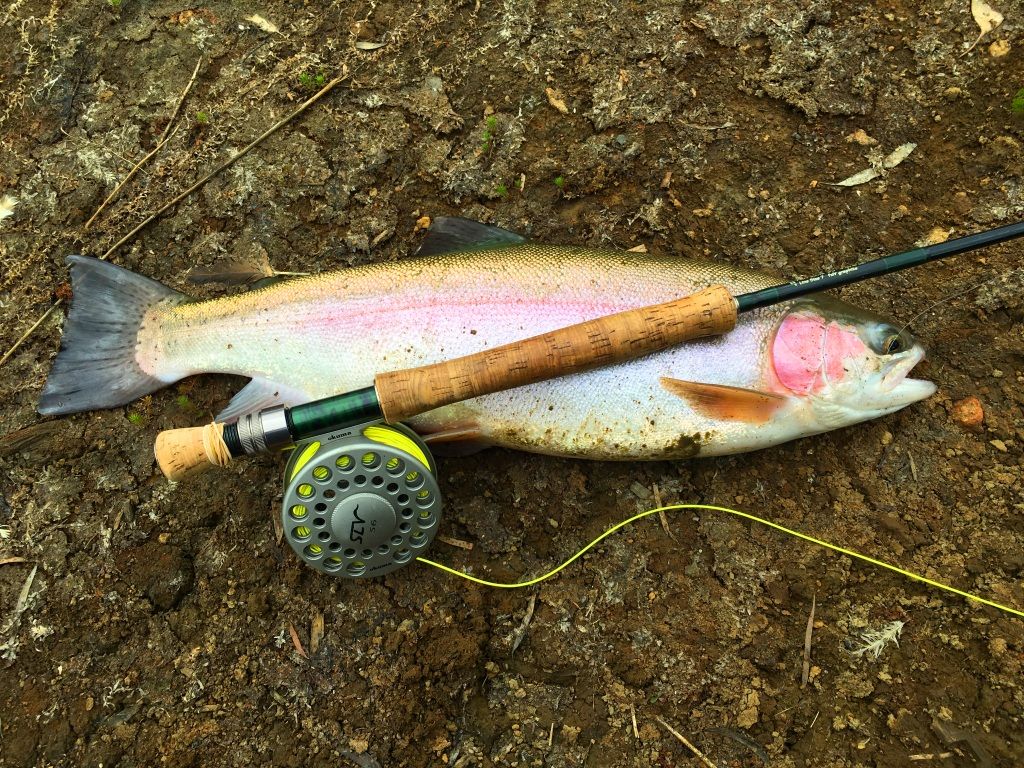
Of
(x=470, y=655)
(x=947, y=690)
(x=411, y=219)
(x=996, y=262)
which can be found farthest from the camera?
(x=411, y=219)

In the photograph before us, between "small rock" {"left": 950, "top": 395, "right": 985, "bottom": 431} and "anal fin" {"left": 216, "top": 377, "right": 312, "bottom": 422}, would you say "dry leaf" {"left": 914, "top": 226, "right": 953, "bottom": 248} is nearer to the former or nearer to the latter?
"small rock" {"left": 950, "top": 395, "right": 985, "bottom": 431}

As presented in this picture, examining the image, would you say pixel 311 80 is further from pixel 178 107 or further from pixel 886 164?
pixel 886 164

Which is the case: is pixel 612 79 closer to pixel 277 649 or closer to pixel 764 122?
pixel 764 122

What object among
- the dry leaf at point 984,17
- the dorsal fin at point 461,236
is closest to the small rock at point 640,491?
the dorsal fin at point 461,236

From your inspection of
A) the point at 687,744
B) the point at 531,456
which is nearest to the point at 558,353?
the point at 531,456

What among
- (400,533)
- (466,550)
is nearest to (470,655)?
(466,550)

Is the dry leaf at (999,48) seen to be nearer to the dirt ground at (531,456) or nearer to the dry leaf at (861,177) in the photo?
the dirt ground at (531,456)
